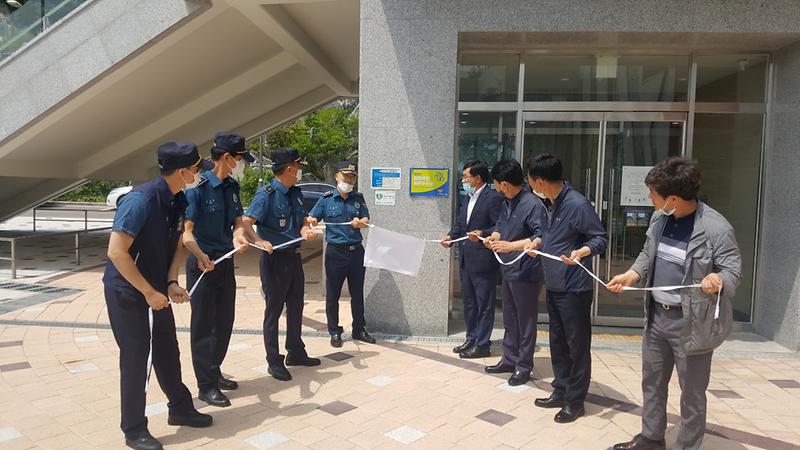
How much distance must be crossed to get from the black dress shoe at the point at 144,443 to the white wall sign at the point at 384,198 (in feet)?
10.7

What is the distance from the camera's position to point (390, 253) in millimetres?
5516

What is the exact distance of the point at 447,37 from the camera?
572 cm

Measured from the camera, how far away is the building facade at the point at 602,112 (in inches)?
223

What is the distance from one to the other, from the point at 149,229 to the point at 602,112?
519cm

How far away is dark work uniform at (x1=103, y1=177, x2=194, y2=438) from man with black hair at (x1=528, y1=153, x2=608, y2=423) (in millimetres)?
2545

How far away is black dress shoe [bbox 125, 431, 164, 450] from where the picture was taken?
10.7ft

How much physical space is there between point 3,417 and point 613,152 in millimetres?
6369

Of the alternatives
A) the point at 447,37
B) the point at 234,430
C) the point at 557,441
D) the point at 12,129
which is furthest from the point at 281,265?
the point at 12,129

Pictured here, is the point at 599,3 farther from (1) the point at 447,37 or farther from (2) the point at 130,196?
(2) the point at 130,196

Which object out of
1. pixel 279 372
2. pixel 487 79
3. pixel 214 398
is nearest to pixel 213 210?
pixel 214 398

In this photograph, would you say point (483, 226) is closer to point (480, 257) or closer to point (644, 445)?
point (480, 257)

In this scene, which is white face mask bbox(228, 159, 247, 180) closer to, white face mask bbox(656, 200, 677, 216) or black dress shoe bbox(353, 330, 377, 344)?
black dress shoe bbox(353, 330, 377, 344)

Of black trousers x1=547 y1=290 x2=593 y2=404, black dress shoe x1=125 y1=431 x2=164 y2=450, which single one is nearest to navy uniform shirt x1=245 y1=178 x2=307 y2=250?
black dress shoe x1=125 y1=431 x2=164 y2=450

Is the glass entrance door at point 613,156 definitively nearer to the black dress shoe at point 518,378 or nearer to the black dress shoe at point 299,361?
the black dress shoe at point 518,378
